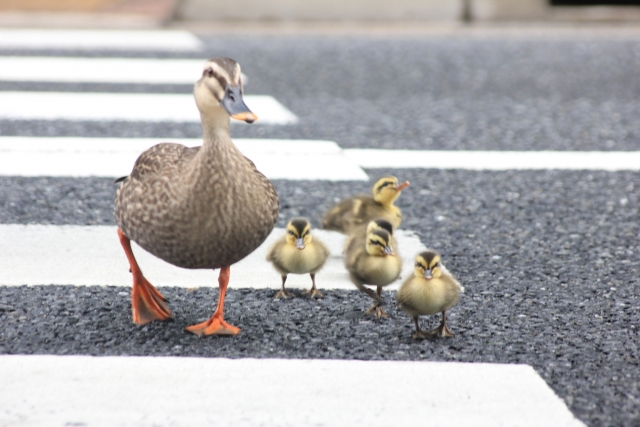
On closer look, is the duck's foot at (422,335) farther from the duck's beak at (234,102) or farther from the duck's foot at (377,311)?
A: the duck's beak at (234,102)

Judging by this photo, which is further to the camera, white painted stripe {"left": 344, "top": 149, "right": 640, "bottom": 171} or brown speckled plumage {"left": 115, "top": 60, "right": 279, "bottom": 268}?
white painted stripe {"left": 344, "top": 149, "right": 640, "bottom": 171}

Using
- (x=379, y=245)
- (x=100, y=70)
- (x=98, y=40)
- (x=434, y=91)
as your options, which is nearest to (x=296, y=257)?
(x=379, y=245)

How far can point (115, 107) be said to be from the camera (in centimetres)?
741

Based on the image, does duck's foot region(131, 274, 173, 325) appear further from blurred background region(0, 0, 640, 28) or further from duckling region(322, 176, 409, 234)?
blurred background region(0, 0, 640, 28)

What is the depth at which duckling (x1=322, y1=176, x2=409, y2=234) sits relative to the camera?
4.73 m

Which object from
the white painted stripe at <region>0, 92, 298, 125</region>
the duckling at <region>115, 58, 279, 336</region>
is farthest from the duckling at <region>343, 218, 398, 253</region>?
the white painted stripe at <region>0, 92, 298, 125</region>

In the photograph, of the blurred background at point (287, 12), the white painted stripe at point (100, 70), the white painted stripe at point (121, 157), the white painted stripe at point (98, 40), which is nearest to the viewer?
the white painted stripe at point (121, 157)

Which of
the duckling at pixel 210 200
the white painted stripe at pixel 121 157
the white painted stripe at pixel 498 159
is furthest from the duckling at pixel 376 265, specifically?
the white painted stripe at pixel 498 159

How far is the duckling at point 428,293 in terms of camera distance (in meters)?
3.45

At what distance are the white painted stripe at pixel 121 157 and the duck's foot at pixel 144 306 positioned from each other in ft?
7.16

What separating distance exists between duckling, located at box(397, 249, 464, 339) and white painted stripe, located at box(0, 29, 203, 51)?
6884 millimetres

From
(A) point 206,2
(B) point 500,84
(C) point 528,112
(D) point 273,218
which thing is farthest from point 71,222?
(A) point 206,2

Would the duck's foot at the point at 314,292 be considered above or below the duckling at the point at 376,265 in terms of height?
below

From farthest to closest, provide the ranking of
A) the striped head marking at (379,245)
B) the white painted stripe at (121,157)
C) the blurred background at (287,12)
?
the blurred background at (287,12)
the white painted stripe at (121,157)
the striped head marking at (379,245)
